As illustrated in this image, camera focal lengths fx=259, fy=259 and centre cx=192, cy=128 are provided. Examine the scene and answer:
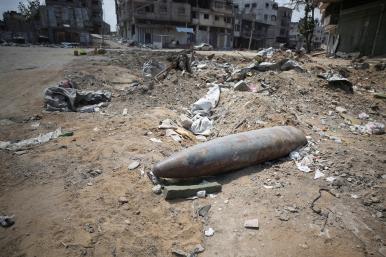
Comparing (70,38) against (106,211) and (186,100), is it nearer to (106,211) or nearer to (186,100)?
(186,100)

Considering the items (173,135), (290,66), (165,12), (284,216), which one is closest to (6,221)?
(173,135)

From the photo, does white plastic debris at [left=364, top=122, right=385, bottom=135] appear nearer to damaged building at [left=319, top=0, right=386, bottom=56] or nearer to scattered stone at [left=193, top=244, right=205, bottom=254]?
scattered stone at [left=193, top=244, right=205, bottom=254]

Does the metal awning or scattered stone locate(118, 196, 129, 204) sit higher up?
the metal awning

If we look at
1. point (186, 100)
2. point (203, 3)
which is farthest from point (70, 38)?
point (186, 100)

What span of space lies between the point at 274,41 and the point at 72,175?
49.3 meters

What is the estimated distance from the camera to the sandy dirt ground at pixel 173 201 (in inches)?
93.7

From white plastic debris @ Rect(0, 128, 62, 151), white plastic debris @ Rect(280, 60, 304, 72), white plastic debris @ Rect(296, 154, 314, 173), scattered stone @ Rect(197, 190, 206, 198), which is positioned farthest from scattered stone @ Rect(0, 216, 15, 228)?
white plastic debris @ Rect(280, 60, 304, 72)

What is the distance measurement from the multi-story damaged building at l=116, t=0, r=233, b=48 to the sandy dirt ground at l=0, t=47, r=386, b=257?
88.0 feet

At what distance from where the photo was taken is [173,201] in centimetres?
297

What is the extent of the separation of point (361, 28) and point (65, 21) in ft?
106

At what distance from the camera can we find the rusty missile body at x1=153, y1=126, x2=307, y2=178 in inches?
124

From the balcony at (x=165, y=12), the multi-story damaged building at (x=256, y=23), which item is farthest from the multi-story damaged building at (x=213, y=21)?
the multi-story damaged building at (x=256, y=23)

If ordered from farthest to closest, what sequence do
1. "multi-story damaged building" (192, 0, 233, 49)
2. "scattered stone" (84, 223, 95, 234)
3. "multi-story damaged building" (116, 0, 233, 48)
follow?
"multi-story damaged building" (192, 0, 233, 49) < "multi-story damaged building" (116, 0, 233, 48) < "scattered stone" (84, 223, 95, 234)

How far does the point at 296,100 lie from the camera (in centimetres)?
613
